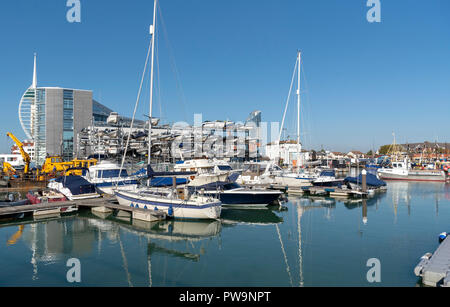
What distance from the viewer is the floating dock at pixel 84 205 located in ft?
71.8

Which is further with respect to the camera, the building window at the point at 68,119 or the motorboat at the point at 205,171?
the building window at the point at 68,119

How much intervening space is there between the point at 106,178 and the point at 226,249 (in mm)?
20446

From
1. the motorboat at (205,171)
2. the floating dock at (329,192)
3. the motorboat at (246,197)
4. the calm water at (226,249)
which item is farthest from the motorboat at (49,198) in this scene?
the floating dock at (329,192)

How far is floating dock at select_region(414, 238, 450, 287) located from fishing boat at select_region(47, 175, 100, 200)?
26742 mm

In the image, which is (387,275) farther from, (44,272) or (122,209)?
(122,209)

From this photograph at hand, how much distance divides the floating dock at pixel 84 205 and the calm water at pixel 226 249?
869 mm

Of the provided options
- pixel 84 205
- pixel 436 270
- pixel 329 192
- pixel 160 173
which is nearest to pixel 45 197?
pixel 84 205

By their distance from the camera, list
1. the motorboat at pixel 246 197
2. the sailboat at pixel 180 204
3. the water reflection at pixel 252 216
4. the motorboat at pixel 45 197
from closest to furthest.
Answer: the sailboat at pixel 180 204, the water reflection at pixel 252 216, the motorboat at pixel 45 197, the motorboat at pixel 246 197

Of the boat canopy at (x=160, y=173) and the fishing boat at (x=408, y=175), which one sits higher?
the boat canopy at (x=160, y=173)

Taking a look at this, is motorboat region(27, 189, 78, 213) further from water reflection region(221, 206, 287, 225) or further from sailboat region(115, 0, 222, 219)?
water reflection region(221, 206, 287, 225)

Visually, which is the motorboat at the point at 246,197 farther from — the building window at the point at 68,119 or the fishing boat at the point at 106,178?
the building window at the point at 68,119

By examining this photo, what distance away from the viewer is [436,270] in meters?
10.8

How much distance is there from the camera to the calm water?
12062 mm

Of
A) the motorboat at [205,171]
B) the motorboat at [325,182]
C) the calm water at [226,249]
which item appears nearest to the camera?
the calm water at [226,249]
